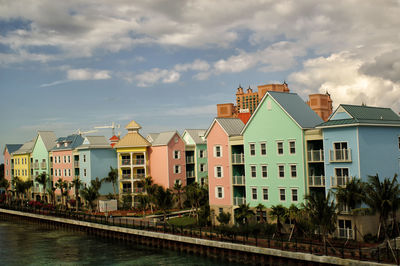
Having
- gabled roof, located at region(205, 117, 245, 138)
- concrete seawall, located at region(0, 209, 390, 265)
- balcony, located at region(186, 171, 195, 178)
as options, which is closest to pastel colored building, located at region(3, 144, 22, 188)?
concrete seawall, located at region(0, 209, 390, 265)

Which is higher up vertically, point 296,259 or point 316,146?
point 316,146

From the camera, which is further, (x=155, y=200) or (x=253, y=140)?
(x=155, y=200)

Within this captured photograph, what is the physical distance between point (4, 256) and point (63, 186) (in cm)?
3194

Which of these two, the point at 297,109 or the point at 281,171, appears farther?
the point at 297,109

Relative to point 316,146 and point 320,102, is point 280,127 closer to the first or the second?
point 316,146

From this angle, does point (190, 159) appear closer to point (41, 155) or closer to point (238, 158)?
point (238, 158)

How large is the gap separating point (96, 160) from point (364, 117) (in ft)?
173

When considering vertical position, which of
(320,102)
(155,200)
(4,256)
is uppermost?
(320,102)

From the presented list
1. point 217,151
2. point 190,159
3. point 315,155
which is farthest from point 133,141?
point 315,155

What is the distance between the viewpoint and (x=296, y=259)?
121 feet

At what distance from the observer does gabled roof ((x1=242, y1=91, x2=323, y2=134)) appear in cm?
4820

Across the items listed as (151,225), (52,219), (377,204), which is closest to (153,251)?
(151,225)

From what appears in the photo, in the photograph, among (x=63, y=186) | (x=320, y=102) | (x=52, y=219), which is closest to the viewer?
(x=320, y=102)

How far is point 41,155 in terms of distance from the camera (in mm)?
98750
